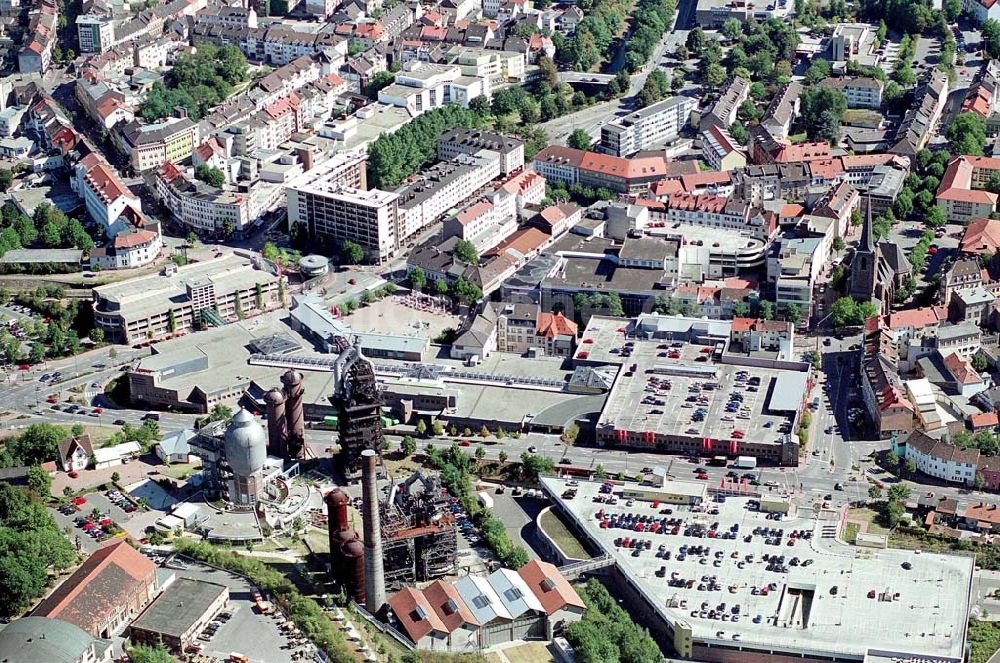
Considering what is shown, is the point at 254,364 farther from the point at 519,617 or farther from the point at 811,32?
the point at 811,32

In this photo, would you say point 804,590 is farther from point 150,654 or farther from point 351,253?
point 351,253

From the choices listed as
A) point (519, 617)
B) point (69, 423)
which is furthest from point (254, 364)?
point (519, 617)

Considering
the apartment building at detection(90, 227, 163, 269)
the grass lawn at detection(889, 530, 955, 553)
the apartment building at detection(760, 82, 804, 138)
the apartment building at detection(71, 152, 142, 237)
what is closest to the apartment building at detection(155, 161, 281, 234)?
the apartment building at detection(71, 152, 142, 237)

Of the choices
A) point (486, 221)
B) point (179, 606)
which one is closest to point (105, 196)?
point (486, 221)

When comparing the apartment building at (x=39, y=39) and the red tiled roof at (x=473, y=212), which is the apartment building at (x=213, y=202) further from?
the apartment building at (x=39, y=39)

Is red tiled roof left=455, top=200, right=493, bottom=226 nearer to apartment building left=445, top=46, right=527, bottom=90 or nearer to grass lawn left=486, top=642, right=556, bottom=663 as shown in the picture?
apartment building left=445, top=46, right=527, bottom=90
